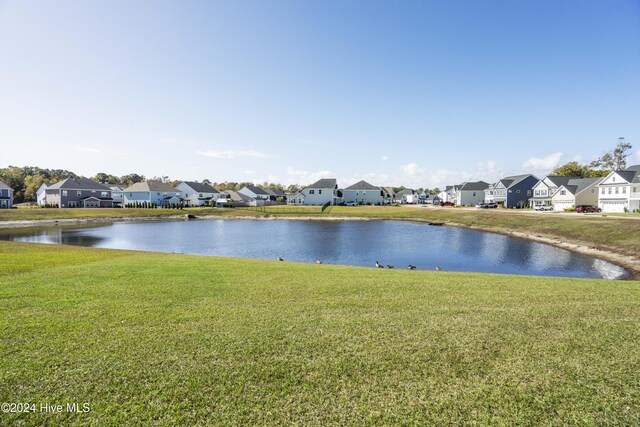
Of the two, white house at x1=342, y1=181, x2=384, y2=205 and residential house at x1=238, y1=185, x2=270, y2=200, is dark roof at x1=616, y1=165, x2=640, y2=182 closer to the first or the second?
white house at x1=342, y1=181, x2=384, y2=205

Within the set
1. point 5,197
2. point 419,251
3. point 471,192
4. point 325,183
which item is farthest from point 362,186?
point 5,197

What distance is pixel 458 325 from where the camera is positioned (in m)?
7.18

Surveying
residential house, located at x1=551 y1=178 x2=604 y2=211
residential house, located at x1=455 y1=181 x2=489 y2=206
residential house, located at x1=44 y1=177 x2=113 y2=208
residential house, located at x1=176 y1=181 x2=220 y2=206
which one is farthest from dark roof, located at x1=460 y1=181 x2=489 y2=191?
residential house, located at x1=44 y1=177 x2=113 y2=208

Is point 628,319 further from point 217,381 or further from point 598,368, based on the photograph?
point 217,381

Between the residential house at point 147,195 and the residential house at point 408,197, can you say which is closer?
the residential house at point 147,195

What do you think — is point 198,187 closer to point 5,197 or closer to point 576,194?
point 5,197

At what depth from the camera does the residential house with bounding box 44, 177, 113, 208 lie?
84938 millimetres

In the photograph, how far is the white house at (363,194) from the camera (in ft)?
362

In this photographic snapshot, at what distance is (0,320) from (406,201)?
138653 mm

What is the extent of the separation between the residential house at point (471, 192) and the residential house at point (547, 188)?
2215cm

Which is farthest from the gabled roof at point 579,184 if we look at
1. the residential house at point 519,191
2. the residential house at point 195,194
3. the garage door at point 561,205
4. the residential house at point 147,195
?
the residential house at point 147,195

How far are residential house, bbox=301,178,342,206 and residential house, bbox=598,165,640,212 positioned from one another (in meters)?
66.8

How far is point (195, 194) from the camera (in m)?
108

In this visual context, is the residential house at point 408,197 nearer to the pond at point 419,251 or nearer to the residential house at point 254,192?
the residential house at point 254,192
